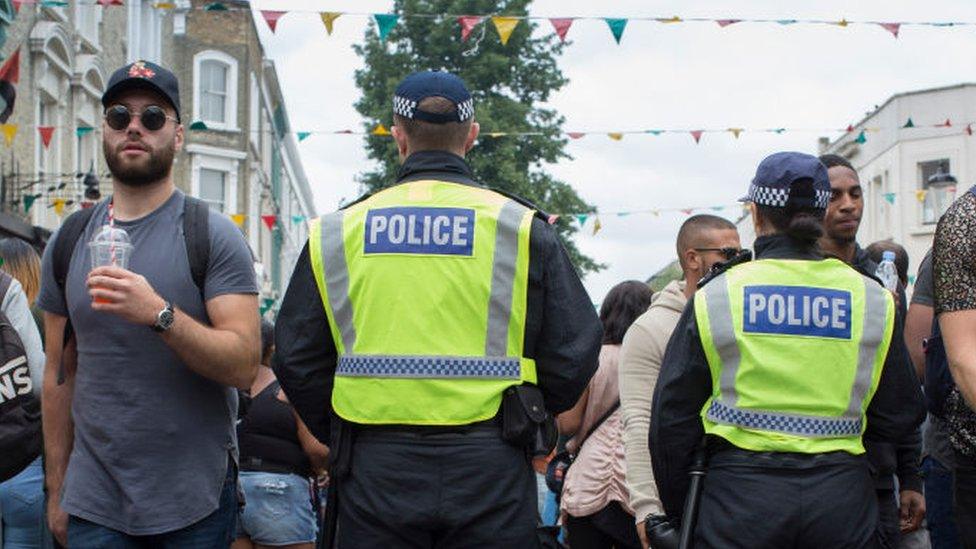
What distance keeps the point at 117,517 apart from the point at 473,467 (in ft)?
3.58

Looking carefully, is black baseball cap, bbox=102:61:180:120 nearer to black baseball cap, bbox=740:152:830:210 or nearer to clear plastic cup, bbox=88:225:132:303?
clear plastic cup, bbox=88:225:132:303

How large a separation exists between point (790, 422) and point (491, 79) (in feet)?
146

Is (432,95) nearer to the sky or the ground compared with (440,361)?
nearer to the sky

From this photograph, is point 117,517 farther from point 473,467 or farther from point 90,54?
point 90,54

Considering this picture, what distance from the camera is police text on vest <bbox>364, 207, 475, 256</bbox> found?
4.12 m

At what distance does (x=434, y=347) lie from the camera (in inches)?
160

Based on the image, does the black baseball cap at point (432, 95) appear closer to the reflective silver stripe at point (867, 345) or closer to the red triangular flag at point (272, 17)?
the reflective silver stripe at point (867, 345)

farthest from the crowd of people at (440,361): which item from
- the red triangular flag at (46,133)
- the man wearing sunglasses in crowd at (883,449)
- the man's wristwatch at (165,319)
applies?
the red triangular flag at (46,133)

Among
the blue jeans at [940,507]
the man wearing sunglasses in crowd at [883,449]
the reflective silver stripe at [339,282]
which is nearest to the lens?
the reflective silver stripe at [339,282]

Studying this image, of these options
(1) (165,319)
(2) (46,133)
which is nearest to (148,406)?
(1) (165,319)

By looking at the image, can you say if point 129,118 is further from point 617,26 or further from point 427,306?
point 617,26

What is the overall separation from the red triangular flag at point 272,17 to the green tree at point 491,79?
1195 inches

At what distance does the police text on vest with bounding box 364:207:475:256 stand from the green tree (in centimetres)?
4132

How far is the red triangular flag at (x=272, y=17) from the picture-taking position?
49.2 ft
